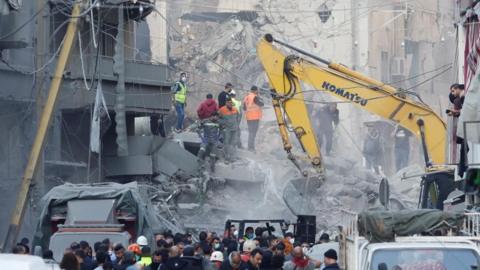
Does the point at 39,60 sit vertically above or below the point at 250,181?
above

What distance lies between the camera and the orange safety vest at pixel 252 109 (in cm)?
3972

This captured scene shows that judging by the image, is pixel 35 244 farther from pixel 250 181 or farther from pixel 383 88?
pixel 250 181

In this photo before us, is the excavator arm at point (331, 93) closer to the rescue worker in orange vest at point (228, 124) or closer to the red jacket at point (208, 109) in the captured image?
the rescue worker in orange vest at point (228, 124)

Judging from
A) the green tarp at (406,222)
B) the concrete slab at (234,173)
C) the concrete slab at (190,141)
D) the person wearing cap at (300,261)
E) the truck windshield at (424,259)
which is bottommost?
the person wearing cap at (300,261)

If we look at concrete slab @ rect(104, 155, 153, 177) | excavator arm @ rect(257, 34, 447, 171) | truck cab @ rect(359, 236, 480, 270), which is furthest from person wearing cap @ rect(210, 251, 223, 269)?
concrete slab @ rect(104, 155, 153, 177)

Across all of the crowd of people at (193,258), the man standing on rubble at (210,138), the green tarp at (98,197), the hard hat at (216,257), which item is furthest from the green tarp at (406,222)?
the man standing on rubble at (210,138)

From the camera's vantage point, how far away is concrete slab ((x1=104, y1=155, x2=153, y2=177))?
123 ft

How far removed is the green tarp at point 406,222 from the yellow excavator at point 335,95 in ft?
42.7

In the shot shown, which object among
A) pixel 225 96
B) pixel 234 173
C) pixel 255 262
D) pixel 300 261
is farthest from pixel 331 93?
pixel 255 262

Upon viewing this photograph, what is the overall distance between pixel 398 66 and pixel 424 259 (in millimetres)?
39679

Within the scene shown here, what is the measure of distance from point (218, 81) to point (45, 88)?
761 inches

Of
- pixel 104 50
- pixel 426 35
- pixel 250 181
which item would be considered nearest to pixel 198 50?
pixel 426 35

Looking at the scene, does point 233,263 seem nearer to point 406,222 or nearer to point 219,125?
point 406,222

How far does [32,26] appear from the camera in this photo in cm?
3512
